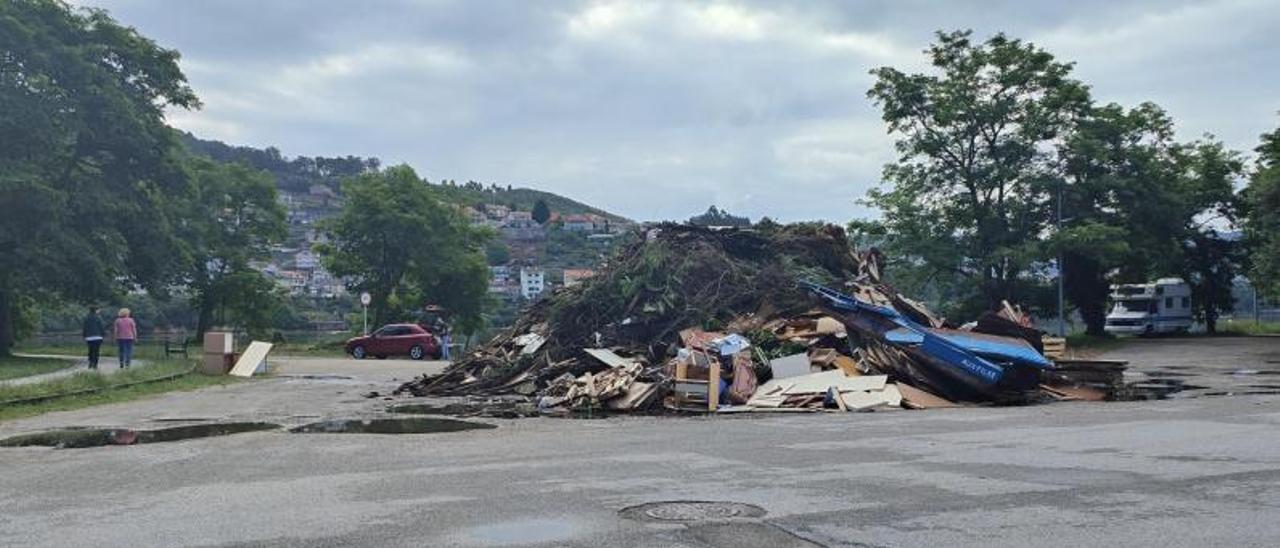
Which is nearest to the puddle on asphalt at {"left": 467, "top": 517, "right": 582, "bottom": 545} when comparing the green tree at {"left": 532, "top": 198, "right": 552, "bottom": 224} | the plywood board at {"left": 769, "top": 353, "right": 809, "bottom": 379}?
the plywood board at {"left": 769, "top": 353, "right": 809, "bottom": 379}

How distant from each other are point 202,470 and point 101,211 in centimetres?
2894

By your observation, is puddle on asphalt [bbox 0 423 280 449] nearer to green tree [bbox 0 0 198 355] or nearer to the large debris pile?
the large debris pile

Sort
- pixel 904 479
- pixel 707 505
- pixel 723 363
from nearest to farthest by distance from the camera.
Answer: pixel 707 505, pixel 904 479, pixel 723 363

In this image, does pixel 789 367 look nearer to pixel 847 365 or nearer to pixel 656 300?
pixel 847 365

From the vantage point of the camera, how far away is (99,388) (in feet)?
67.2

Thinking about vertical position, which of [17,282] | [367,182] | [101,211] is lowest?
[17,282]

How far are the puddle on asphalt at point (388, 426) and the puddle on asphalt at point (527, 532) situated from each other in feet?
23.0

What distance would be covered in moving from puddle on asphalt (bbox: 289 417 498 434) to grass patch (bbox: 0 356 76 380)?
524 inches

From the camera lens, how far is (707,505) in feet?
25.2

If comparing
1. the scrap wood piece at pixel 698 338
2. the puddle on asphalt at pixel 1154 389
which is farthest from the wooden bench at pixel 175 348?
the puddle on asphalt at pixel 1154 389

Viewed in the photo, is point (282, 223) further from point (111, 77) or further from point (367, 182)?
point (111, 77)

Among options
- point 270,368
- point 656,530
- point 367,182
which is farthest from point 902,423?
point 367,182

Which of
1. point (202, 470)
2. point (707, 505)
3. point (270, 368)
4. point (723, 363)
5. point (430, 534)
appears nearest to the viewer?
point (430, 534)

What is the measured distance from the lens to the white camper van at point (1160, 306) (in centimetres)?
5475
